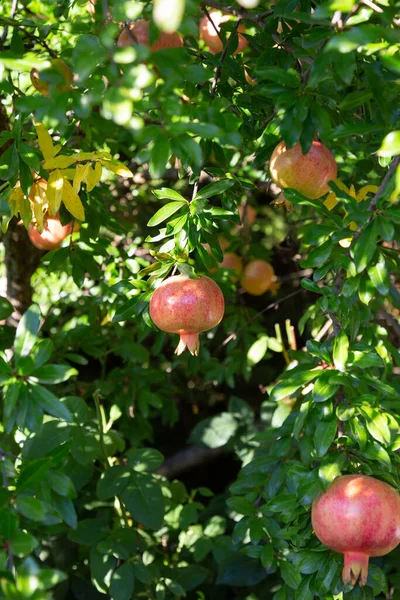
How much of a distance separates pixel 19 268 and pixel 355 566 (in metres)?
1.35

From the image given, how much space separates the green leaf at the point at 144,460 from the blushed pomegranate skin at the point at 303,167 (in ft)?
2.59

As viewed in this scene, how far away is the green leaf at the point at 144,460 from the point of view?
1695 millimetres

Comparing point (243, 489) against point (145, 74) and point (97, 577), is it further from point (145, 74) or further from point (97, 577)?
point (145, 74)

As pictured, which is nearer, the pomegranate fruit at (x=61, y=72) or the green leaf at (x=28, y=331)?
the green leaf at (x=28, y=331)

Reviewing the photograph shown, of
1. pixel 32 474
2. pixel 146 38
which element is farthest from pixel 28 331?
pixel 146 38

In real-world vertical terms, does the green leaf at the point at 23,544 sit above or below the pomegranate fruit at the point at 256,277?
above

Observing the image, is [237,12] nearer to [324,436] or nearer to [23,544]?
[324,436]

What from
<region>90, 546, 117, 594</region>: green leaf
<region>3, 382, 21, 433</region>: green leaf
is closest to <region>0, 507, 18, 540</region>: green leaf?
<region>3, 382, 21, 433</region>: green leaf

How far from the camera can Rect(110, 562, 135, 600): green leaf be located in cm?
149

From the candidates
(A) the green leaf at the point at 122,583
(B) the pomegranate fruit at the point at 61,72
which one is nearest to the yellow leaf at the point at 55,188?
(B) the pomegranate fruit at the point at 61,72

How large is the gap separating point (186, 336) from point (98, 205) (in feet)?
1.73

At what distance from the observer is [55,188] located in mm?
1189

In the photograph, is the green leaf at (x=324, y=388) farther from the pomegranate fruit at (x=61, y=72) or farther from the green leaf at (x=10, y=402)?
the pomegranate fruit at (x=61, y=72)

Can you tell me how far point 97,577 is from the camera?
1579 mm
